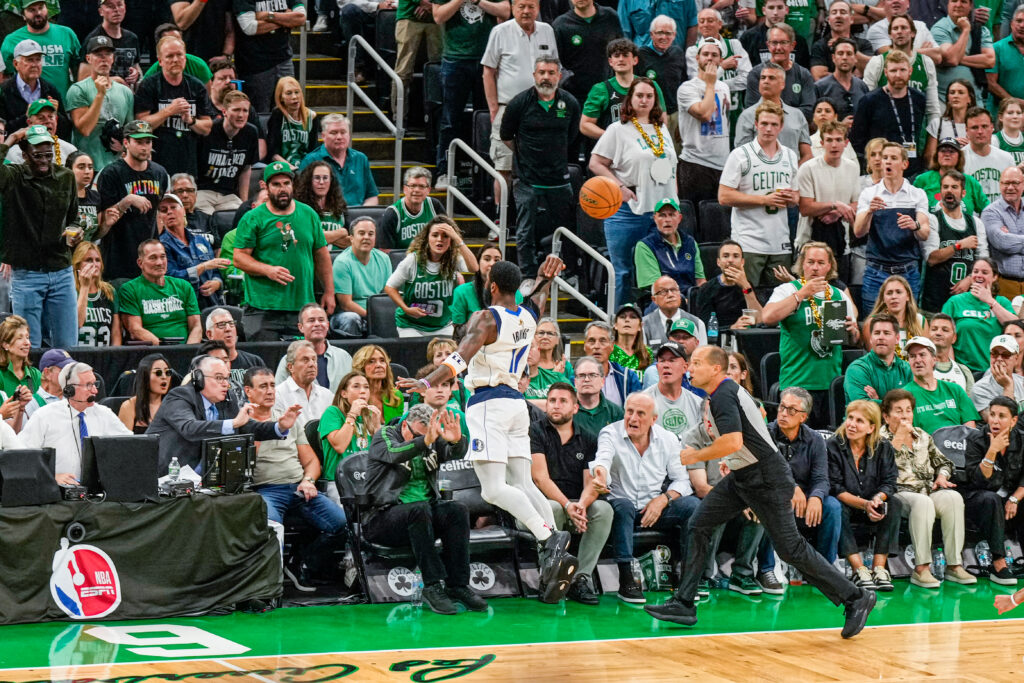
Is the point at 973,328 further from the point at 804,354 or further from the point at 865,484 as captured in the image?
the point at 865,484

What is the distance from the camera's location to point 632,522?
1163 cm

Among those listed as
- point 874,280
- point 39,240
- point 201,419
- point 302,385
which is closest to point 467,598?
point 302,385

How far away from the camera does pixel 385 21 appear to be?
17.3 meters

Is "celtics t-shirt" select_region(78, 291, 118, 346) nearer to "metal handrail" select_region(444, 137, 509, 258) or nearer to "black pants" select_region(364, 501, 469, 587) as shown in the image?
"black pants" select_region(364, 501, 469, 587)

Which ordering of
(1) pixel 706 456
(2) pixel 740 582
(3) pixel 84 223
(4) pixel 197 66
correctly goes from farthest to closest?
(4) pixel 197 66 < (3) pixel 84 223 < (2) pixel 740 582 < (1) pixel 706 456

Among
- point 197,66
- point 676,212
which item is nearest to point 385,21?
point 197,66

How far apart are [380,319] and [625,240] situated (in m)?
2.56

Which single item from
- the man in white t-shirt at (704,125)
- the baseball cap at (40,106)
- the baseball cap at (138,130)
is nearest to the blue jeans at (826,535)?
the man in white t-shirt at (704,125)

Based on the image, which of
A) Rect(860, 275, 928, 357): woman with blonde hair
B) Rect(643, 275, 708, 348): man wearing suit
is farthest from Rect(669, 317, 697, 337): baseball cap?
Rect(860, 275, 928, 357): woman with blonde hair

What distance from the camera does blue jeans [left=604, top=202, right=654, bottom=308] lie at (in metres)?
14.8

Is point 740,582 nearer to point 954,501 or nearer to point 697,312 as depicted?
point 954,501

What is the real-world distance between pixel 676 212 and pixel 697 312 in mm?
945

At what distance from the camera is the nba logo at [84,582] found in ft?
33.5

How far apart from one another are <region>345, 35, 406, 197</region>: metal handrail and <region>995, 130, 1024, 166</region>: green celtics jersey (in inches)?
253
